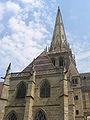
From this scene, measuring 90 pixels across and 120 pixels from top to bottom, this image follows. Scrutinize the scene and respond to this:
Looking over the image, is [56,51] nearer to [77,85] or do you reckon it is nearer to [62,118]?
[77,85]

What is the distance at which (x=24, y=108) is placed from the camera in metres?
15.3

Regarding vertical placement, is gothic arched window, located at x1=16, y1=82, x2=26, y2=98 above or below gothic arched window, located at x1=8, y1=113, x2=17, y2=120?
above

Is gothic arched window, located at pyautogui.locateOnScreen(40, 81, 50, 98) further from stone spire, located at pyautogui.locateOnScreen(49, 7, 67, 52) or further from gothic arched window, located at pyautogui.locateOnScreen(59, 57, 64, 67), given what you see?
stone spire, located at pyautogui.locateOnScreen(49, 7, 67, 52)

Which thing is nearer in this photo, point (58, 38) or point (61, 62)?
point (61, 62)

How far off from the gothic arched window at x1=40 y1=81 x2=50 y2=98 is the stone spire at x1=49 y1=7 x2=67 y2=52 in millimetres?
13335

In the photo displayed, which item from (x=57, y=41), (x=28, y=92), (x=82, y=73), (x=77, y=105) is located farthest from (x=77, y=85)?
(x=57, y=41)

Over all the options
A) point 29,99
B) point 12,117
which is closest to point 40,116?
point 29,99

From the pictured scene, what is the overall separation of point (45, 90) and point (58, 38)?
17118 mm

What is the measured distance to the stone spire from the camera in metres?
29.8

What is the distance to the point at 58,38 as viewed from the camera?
3158 cm

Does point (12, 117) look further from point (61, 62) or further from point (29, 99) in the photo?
point (61, 62)

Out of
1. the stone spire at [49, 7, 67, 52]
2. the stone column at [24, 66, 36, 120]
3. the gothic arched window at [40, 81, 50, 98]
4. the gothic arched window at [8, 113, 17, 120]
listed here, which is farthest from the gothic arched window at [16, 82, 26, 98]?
the stone spire at [49, 7, 67, 52]

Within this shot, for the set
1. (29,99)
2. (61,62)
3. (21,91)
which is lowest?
(29,99)

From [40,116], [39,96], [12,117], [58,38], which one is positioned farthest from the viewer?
[58,38]
